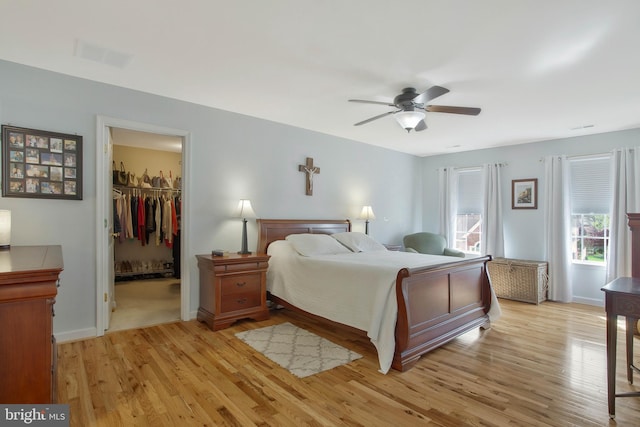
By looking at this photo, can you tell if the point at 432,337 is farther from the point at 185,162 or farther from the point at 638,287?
the point at 185,162

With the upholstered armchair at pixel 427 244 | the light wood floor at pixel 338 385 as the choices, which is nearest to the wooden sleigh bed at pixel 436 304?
the light wood floor at pixel 338 385

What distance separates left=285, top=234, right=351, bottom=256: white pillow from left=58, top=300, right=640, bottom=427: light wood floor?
1027 mm

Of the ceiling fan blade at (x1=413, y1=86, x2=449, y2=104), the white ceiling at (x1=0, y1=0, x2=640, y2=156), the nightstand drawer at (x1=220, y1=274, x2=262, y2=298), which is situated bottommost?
the nightstand drawer at (x1=220, y1=274, x2=262, y2=298)

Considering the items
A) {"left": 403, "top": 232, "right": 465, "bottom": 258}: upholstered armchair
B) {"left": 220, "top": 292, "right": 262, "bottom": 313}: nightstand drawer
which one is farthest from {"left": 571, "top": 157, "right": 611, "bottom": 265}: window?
{"left": 220, "top": 292, "right": 262, "bottom": 313}: nightstand drawer

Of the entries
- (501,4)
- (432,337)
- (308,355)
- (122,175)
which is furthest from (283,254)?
(122,175)

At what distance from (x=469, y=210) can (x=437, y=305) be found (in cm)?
373

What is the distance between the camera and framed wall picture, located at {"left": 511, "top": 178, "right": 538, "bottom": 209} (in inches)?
215

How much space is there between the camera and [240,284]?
373cm

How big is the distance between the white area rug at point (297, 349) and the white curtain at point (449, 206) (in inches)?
156

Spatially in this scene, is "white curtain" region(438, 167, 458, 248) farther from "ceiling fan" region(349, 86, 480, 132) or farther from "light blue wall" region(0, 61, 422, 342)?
"ceiling fan" region(349, 86, 480, 132)

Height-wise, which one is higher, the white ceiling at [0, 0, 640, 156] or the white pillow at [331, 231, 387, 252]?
the white ceiling at [0, 0, 640, 156]

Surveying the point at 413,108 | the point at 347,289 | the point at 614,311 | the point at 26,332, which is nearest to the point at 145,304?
the point at 347,289

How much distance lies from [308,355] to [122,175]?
4776 millimetres

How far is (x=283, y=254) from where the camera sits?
4.07m
